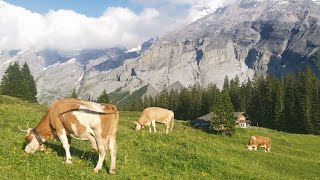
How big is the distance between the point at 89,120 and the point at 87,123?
17cm

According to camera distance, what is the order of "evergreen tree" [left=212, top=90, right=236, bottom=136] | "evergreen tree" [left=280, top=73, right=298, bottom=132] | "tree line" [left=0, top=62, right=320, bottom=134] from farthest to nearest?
"evergreen tree" [left=280, top=73, right=298, bottom=132], "tree line" [left=0, top=62, right=320, bottom=134], "evergreen tree" [left=212, top=90, right=236, bottom=136]

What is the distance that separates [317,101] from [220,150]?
97.6m

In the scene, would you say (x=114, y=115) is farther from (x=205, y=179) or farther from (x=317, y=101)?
(x=317, y=101)

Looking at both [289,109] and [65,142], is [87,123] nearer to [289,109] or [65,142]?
[65,142]

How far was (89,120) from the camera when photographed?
1636 centimetres

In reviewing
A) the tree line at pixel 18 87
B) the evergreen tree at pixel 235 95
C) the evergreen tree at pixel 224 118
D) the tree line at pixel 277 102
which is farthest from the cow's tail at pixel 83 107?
the evergreen tree at pixel 235 95

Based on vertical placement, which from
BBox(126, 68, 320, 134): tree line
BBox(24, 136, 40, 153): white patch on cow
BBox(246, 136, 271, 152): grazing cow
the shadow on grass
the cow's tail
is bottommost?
BBox(246, 136, 271, 152): grazing cow

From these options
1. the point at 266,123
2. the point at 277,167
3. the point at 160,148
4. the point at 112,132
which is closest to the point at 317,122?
the point at 266,123

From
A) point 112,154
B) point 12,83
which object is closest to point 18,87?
point 12,83

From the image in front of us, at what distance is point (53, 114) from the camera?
17.2 metres

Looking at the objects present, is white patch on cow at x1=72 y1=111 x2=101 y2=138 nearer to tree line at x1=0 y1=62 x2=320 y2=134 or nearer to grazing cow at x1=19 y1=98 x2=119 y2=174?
grazing cow at x1=19 y1=98 x2=119 y2=174

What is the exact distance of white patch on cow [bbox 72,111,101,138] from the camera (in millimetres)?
16312

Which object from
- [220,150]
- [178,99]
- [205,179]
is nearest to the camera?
[205,179]

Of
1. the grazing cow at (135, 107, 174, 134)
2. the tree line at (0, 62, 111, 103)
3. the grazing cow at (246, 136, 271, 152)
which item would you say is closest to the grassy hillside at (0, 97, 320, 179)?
the grazing cow at (135, 107, 174, 134)
